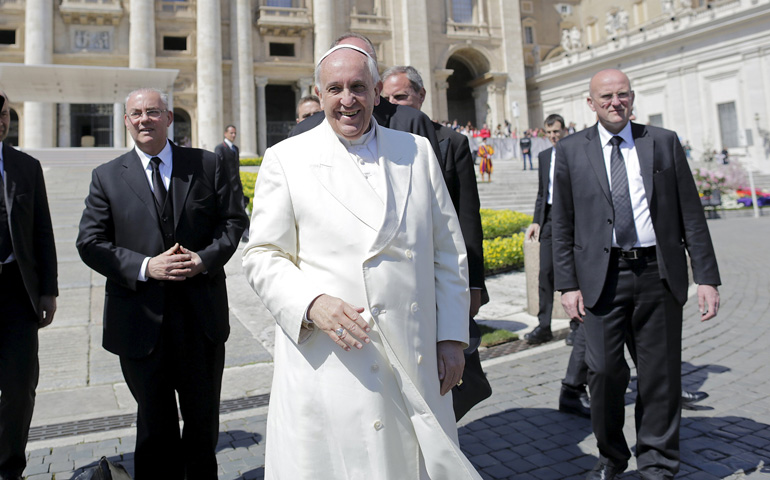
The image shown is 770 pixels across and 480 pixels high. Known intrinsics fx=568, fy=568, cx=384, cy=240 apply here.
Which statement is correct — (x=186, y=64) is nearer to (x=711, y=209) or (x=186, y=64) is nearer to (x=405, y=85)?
(x=711, y=209)

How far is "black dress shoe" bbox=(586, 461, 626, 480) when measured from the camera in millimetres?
3115

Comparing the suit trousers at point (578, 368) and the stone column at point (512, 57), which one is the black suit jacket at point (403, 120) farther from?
the stone column at point (512, 57)

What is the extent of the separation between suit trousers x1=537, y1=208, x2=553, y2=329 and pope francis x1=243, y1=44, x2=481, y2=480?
3.63m

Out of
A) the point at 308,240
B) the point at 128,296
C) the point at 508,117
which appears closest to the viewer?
the point at 308,240

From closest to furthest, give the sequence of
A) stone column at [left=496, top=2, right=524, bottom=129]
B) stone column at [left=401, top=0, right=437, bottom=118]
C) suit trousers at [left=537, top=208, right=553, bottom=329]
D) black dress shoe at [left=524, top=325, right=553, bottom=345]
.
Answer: suit trousers at [left=537, top=208, right=553, bottom=329], black dress shoe at [left=524, top=325, right=553, bottom=345], stone column at [left=401, top=0, right=437, bottom=118], stone column at [left=496, top=2, right=524, bottom=129]

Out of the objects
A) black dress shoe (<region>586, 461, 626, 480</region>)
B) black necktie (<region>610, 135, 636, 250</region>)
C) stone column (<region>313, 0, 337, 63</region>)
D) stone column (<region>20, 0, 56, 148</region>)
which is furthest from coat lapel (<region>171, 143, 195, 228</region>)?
stone column (<region>313, 0, 337, 63</region>)

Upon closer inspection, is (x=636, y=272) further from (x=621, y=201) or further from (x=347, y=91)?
(x=347, y=91)

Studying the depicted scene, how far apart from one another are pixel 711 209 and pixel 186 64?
2743cm

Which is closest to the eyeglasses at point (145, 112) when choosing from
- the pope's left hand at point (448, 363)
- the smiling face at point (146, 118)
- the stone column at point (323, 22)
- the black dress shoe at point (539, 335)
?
the smiling face at point (146, 118)

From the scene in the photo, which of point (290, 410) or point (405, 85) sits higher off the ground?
point (405, 85)

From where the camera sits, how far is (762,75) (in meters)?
28.9

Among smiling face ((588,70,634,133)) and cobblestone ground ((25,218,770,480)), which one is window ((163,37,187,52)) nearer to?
cobblestone ground ((25,218,770,480))

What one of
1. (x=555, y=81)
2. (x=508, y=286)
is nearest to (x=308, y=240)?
(x=508, y=286)

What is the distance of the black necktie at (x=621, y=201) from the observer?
3.20m
